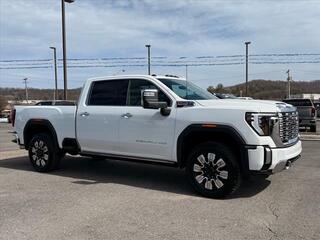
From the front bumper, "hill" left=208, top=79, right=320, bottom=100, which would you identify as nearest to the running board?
the front bumper

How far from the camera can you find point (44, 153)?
9.59 metres

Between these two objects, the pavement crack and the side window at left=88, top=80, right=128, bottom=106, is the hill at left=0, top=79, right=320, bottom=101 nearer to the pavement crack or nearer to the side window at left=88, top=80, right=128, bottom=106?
the side window at left=88, top=80, right=128, bottom=106

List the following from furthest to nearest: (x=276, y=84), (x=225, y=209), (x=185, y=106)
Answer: (x=276, y=84), (x=185, y=106), (x=225, y=209)

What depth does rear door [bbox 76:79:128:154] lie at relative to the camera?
27.6 feet

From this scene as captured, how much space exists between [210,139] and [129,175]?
7.70 ft

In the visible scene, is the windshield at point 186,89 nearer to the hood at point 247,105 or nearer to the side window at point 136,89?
the side window at point 136,89

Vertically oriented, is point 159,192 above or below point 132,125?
below

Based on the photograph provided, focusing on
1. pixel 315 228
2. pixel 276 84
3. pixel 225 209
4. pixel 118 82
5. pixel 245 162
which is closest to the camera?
pixel 315 228

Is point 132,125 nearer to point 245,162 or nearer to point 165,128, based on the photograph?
point 165,128

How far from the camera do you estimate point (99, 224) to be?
225 inches

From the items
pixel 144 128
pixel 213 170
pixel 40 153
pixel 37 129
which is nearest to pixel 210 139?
pixel 213 170

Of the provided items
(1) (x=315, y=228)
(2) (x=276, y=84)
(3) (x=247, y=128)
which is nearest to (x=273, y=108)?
(3) (x=247, y=128)

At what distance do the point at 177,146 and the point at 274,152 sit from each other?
158cm

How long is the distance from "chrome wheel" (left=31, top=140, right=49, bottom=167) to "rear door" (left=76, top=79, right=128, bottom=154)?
40.5 inches
